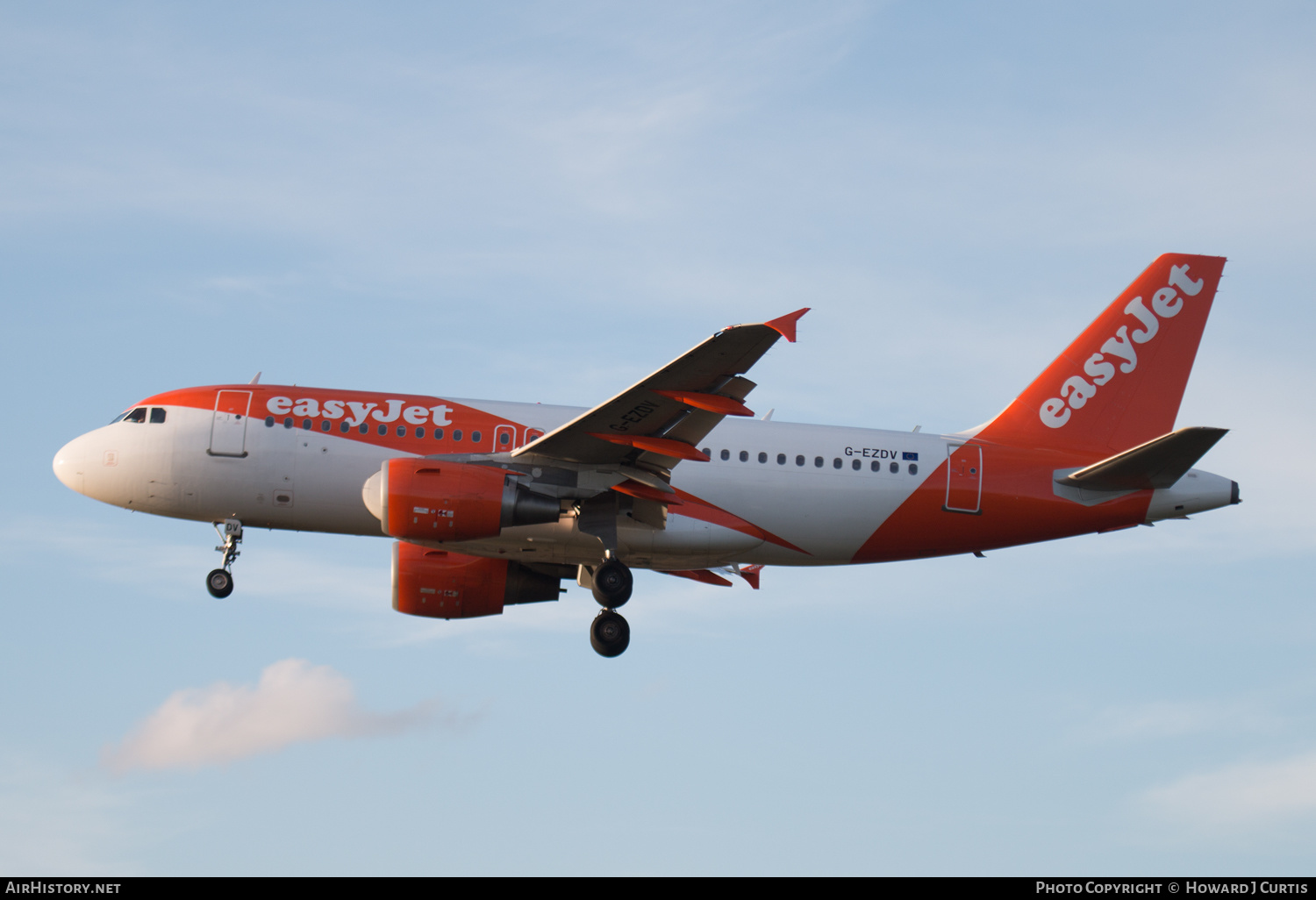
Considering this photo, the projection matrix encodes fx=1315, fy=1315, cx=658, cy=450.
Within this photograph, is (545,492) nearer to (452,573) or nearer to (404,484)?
(404,484)

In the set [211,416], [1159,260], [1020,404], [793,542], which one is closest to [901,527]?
[793,542]

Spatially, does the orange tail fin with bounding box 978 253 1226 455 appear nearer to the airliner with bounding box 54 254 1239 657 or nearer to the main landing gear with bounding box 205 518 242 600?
the airliner with bounding box 54 254 1239 657

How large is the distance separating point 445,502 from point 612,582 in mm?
4088

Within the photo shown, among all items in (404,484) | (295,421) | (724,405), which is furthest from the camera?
(295,421)

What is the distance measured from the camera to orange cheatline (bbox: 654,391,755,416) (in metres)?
23.9

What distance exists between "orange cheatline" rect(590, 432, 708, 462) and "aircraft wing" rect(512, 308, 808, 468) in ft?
0.06

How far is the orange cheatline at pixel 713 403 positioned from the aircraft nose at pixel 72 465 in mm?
14125

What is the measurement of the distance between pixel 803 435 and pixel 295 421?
36.5 feet

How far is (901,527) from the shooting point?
2908 centimetres

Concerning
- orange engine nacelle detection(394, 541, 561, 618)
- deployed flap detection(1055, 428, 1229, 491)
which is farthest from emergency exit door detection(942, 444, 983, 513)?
orange engine nacelle detection(394, 541, 561, 618)

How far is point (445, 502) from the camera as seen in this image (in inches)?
1023

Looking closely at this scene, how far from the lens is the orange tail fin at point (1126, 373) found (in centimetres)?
3069

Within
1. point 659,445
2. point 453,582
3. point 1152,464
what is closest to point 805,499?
point 659,445

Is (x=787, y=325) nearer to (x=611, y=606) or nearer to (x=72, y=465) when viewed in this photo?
(x=611, y=606)
